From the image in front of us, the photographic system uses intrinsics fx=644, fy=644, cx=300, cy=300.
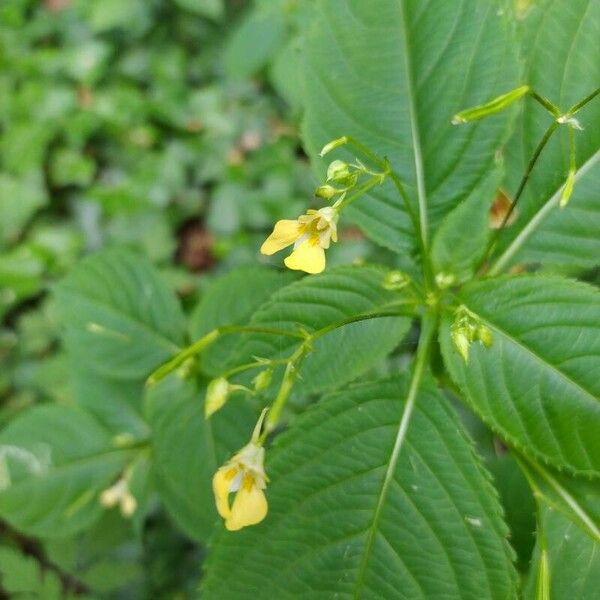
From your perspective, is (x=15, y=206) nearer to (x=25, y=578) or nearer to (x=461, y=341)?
(x=25, y=578)

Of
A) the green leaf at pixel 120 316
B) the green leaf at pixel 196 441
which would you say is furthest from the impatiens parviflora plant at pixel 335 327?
the green leaf at pixel 120 316

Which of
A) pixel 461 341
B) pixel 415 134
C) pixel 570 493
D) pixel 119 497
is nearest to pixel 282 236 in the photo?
pixel 461 341

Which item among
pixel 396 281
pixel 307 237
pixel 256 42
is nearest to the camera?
pixel 307 237

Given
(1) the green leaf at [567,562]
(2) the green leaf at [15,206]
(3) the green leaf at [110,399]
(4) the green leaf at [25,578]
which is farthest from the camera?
(2) the green leaf at [15,206]

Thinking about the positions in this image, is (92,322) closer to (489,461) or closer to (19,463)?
(19,463)

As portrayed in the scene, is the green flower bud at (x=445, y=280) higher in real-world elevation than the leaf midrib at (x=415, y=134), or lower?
lower

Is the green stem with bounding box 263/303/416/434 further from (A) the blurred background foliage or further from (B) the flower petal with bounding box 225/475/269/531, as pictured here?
(A) the blurred background foliage

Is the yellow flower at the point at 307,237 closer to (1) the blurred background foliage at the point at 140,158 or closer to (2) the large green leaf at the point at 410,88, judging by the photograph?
(2) the large green leaf at the point at 410,88
